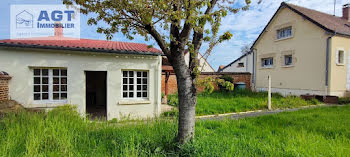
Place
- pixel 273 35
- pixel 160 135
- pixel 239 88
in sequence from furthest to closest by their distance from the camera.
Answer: pixel 273 35
pixel 239 88
pixel 160 135

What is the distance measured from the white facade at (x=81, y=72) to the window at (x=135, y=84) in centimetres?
22

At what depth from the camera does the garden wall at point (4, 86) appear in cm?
548

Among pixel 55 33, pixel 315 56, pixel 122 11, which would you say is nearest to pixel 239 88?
pixel 315 56

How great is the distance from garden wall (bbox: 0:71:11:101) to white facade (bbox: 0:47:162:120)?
0.47ft

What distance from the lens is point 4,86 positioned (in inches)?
219

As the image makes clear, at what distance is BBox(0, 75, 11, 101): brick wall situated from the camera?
547 cm

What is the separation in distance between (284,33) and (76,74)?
16.1m

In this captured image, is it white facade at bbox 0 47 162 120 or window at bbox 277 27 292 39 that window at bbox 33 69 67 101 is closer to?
white facade at bbox 0 47 162 120

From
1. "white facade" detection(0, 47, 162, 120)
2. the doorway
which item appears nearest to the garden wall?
"white facade" detection(0, 47, 162, 120)

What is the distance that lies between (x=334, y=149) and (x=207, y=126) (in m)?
2.76

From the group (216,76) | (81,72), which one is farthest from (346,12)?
(81,72)

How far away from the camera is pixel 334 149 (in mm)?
3004

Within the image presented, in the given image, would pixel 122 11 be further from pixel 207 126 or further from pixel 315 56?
pixel 315 56

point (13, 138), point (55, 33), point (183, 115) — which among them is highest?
point (55, 33)
